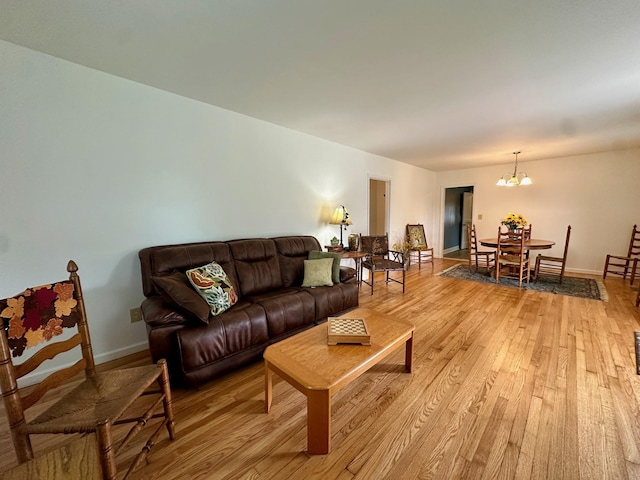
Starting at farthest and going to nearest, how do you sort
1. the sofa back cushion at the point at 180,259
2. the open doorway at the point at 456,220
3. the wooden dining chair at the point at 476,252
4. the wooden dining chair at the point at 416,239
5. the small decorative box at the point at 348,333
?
the open doorway at the point at 456,220
the wooden dining chair at the point at 416,239
the wooden dining chair at the point at 476,252
the sofa back cushion at the point at 180,259
the small decorative box at the point at 348,333

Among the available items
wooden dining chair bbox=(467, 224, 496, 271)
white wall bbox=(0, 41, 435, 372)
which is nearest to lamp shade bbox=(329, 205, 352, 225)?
white wall bbox=(0, 41, 435, 372)

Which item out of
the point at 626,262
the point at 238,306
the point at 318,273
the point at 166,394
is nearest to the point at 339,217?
the point at 318,273

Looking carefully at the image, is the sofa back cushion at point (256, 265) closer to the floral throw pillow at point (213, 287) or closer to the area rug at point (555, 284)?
the floral throw pillow at point (213, 287)

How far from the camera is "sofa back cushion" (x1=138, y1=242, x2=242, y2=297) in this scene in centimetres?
218

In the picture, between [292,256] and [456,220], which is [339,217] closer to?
[292,256]

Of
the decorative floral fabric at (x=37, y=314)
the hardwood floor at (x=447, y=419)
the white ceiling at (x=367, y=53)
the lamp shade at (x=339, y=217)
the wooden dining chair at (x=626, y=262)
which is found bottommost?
the hardwood floor at (x=447, y=419)

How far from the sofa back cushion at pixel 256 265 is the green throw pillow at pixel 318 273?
310 millimetres

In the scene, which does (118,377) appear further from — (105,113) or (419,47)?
(419,47)

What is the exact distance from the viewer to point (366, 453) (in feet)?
4.44

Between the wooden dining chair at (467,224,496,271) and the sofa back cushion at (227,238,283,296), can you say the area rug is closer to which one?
the wooden dining chair at (467,224,496,271)

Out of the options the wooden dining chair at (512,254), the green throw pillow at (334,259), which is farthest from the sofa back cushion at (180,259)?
the wooden dining chair at (512,254)

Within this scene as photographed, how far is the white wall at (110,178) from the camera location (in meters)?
1.83

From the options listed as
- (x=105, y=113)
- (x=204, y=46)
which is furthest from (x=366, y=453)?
(x=105, y=113)

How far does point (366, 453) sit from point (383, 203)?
493 cm
